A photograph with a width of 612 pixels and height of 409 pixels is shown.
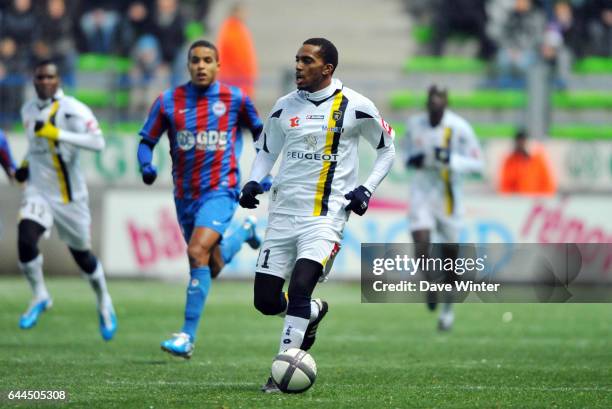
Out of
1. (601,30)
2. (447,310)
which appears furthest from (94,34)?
(447,310)

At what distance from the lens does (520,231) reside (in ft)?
66.2

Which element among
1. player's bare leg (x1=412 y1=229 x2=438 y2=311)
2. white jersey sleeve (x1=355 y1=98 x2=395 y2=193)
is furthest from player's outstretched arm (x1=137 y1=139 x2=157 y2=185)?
player's bare leg (x1=412 y1=229 x2=438 y2=311)

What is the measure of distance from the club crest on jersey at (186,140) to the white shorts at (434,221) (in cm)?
451

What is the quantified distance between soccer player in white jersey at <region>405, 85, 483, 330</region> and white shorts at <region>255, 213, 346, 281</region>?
6029 mm

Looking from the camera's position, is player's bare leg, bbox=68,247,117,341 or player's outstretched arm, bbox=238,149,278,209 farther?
player's bare leg, bbox=68,247,117,341

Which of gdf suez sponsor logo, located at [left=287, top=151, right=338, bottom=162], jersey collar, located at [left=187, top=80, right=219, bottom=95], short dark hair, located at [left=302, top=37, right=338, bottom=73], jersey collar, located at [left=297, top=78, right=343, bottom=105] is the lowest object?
gdf suez sponsor logo, located at [left=287, top=151, right=338, bottom=162]

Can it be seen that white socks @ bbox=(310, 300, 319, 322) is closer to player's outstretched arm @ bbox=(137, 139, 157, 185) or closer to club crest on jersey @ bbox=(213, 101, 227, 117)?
player's outstretched arm @ bbox=(137, 139, 157, 185)

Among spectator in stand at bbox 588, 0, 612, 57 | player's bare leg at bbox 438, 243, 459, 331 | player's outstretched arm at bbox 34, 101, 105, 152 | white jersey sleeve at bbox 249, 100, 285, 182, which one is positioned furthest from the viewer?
spectator in stand at bbox 588, 0, 612, 57

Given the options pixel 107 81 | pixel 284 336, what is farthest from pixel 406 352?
pixel 107 81

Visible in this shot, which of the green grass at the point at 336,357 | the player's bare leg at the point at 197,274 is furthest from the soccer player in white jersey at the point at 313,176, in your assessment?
the player's bare leg at the point at 197,274

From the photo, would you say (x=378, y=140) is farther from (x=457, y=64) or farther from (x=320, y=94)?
(x=457, y=64)

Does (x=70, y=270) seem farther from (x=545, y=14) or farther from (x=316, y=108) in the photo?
(x=316, y=108)

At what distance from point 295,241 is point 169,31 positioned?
16734 millimetres

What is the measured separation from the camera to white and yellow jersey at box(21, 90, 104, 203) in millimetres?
12852
